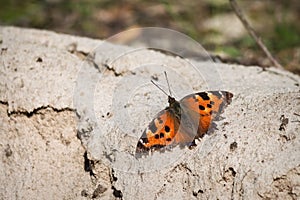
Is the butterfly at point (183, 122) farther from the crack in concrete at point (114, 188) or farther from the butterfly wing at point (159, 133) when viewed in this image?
the crack in concrete at point (114, 188)

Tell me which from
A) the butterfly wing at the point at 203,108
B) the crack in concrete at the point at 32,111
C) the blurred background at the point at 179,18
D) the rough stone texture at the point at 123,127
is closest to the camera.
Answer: the rough stone texture at the point at 123,127

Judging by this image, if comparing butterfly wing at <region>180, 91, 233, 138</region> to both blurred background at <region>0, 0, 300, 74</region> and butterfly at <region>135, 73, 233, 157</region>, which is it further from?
blurred background at <region>0, 0, 300, 74</region>

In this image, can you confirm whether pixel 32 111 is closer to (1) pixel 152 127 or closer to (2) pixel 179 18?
(1) pixel 152 127

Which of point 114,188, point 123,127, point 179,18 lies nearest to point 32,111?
point 123,127

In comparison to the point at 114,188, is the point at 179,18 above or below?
above

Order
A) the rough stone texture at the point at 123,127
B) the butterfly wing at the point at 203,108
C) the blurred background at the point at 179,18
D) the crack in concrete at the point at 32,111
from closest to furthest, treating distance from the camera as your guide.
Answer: the rough stone texture at the point at 123,127 → the butterfly wing at the point at 203,108 → the crack in concrete at the point at 32,111 → the blurred background at the point at 179,18

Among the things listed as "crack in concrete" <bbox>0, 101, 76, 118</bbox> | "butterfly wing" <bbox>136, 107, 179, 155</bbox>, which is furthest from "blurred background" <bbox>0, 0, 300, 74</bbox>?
"butterfly wing" <bbox>136, 107, 179, 155</bbox>

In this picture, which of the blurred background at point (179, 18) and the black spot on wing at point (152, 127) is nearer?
the black spot on wing at point (152, 127)

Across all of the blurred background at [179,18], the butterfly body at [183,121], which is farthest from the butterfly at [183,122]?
the blurred background at [179,18]
